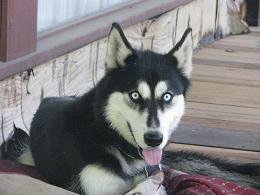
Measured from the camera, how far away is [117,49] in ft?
10.8

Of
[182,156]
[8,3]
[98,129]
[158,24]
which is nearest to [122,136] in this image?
[98,129]

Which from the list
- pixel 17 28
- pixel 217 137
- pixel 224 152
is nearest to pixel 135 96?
pixel 17 28

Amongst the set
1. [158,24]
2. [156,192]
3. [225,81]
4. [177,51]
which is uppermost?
[177,51]

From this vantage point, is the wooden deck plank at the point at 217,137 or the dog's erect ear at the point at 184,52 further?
the wooden deck plank at the point at 217,137

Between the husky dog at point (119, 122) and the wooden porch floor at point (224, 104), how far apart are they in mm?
1034

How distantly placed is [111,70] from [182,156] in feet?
2.54

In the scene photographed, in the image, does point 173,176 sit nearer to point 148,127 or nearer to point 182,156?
point 182,156

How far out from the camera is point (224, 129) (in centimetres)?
472

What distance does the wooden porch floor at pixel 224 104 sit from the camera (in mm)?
4418

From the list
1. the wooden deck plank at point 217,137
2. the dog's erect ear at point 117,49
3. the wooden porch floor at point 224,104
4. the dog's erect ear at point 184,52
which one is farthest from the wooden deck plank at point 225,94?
the dog's erect ear at point 117,49

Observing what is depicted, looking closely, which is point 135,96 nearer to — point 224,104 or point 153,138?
point 153,138

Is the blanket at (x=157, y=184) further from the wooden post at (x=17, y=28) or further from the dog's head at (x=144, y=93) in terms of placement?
the wooden post at (x=17, y=28)

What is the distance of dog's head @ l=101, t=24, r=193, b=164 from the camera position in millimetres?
3072

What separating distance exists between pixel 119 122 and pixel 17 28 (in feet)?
3.16
